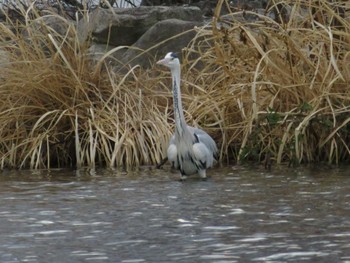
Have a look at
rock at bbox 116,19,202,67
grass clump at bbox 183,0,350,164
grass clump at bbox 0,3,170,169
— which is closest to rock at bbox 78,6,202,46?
rock at bbox 116,19,202,67

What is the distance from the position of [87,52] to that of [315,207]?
5488 millimetres

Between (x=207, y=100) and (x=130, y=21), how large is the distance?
146 inches

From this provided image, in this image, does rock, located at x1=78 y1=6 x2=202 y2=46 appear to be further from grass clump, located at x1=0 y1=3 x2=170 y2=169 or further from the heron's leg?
the heron's leg

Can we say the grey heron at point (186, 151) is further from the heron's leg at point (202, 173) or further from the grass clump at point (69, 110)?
the grass clump at point (69, 110)

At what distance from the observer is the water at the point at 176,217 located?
7422mm

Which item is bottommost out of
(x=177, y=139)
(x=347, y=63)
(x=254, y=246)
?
(x=254, y=246)

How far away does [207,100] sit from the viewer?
534 inches

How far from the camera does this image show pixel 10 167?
13.1 m

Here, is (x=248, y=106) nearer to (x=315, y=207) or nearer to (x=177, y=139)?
(x=177, y=139)

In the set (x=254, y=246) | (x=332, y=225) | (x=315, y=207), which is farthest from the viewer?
(x=315, y=207)

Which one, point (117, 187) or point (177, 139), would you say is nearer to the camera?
point (117, 187)

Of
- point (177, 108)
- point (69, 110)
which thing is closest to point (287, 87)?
point (177, 108)

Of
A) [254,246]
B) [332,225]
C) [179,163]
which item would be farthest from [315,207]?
[179,163]

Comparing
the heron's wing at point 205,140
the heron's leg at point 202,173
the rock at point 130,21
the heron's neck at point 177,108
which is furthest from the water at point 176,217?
the rock at point 130,21
